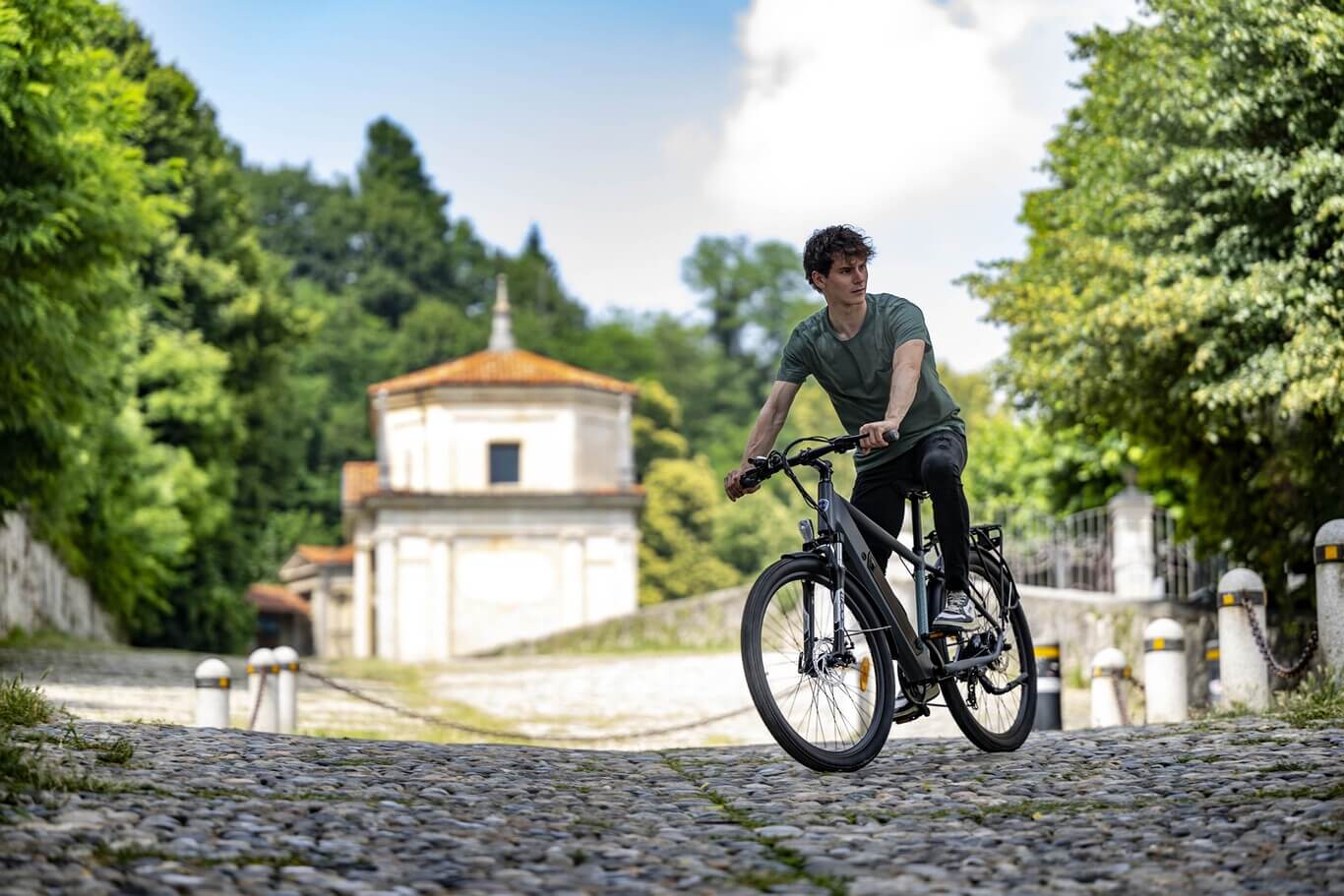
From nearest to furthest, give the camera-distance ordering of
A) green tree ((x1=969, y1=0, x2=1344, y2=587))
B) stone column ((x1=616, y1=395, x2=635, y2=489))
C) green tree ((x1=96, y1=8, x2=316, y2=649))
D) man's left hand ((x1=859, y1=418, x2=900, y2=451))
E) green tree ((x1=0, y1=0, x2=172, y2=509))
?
man's left hand ((x1=859, y1=418, x2=900, y2=451)) < green tree ((x1=969, y1=0, x2=1344, y2=587)) < green tree ((x1=0, y1=0, x2=172, y2=509)) < green tree ((x1=96, y1=8, x2=316, y2=649)) < stone column ((x1=616, y1=395, x2=635, y2=489))

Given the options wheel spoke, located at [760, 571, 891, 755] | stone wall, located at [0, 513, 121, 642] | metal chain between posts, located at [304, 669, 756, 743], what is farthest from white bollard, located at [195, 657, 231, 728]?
stone wall, located at [0, 513, 121, 642]

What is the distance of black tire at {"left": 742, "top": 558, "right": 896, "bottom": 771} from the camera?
6.57 metres

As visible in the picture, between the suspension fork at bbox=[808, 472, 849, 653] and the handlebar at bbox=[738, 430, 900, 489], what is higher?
the handlebar at bbox=[738, 430, 900, 489]

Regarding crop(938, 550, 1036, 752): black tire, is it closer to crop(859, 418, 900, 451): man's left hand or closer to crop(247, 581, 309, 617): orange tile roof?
crop(859, 418, 900, 451): man's left hand

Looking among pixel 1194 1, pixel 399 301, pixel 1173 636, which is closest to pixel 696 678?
pixel 1194 1

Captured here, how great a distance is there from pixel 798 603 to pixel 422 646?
43010 mm

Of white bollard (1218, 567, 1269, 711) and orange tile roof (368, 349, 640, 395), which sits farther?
orange tile roof (368, 349, 640, 395)

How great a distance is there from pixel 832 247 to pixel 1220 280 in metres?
10.7

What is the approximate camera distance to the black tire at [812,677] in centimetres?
657

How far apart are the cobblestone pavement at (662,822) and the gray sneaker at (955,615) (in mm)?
581

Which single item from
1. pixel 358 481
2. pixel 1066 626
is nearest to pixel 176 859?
pixel 1066 626

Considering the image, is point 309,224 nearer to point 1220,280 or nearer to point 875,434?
point 1220,280

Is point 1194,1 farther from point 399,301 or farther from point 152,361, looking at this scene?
point 399,301

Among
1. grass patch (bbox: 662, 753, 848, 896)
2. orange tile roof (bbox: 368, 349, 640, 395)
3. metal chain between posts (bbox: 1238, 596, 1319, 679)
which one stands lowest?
grass patch (bbox: 662, 753, 848, 896)
